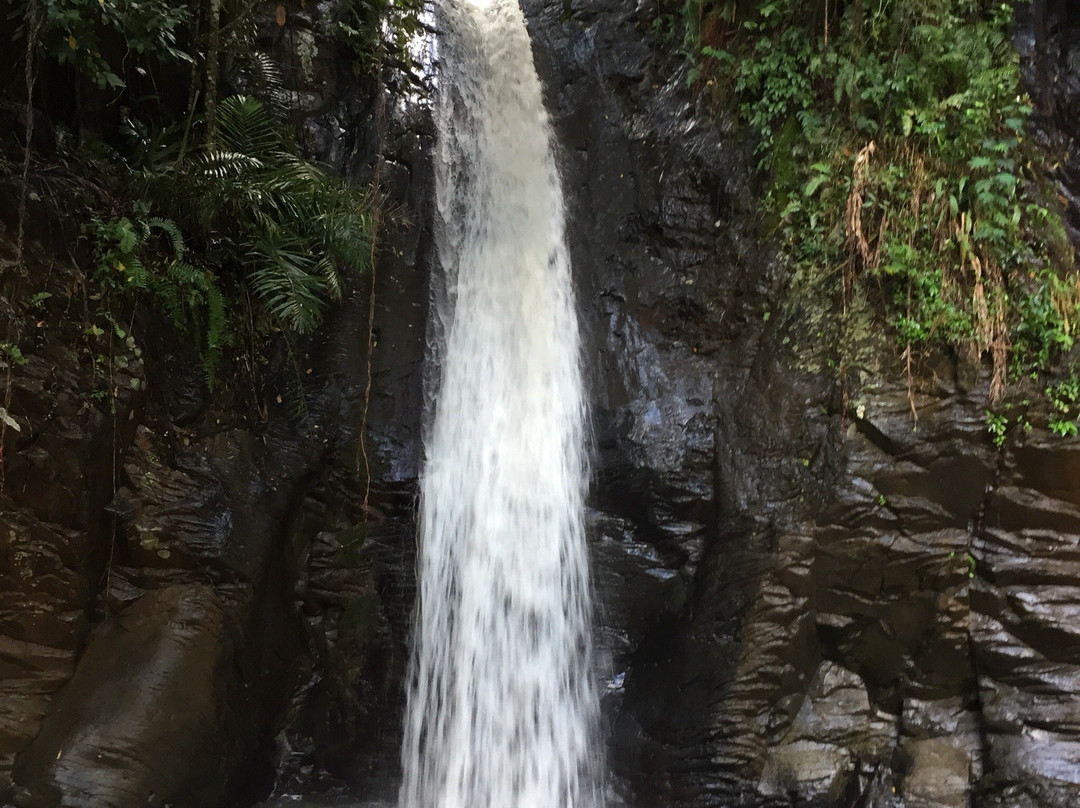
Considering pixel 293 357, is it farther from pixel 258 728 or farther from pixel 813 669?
pixel 813 669

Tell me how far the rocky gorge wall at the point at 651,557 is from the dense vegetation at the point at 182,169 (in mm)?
297

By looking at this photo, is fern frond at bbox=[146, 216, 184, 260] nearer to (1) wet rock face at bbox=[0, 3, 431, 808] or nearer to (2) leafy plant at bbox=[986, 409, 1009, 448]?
(1) wet rock face at bbox=[0, 3, 431, 808]

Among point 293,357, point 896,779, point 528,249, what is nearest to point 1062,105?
point 528,249

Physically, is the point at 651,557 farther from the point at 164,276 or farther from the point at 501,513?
the point at 164,276

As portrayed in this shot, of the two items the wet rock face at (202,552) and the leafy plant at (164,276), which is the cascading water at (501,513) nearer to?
the wet rock face at (202,552)

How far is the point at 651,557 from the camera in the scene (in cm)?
491

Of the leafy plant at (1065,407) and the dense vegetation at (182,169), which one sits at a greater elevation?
the dense vegetation at (182,169)

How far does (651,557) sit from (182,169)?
4.02 m

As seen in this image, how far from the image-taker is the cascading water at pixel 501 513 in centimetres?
482

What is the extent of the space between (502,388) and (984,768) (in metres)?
3.99

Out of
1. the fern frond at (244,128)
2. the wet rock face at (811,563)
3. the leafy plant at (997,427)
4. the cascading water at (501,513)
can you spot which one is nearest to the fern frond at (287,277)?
the fern frond at (244,128)

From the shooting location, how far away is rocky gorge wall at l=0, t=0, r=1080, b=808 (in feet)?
13.0

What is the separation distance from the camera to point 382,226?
18.4 ft

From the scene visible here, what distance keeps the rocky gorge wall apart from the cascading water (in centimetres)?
22
